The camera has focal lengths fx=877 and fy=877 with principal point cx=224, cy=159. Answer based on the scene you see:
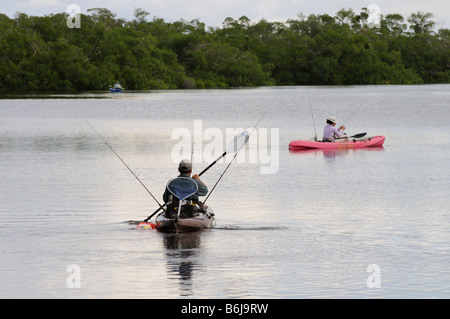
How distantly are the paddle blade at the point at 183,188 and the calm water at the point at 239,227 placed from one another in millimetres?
651

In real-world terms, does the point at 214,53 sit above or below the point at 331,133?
above

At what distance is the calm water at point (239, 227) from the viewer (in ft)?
33.2

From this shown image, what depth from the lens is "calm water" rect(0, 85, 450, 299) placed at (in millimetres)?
10133

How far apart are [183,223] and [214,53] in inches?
4016

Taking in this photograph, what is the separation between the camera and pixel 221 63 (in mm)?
114750

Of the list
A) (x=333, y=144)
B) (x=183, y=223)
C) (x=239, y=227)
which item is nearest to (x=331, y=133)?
(x=333, y=144)

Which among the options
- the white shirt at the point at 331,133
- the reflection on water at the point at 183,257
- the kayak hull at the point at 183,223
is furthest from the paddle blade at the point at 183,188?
the white shirt at the point at 331,133

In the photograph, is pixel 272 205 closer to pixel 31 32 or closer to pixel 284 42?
pixel 31 32

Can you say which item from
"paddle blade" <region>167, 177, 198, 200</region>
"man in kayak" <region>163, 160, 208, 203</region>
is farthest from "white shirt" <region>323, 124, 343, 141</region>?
"paddle blade" <region>167, 177, 198, 200</region>

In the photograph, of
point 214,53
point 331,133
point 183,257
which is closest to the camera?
point 183,257

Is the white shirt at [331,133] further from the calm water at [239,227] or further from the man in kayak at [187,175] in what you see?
the man in kayak at [187,175]

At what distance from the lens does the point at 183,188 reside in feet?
40.3

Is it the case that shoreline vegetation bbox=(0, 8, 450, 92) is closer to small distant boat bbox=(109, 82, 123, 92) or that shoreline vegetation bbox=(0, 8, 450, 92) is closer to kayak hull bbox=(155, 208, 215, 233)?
small distant boat bbox=(109, 82, 123, 92)

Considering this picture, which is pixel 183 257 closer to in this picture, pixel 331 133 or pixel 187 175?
pixel 187 175
